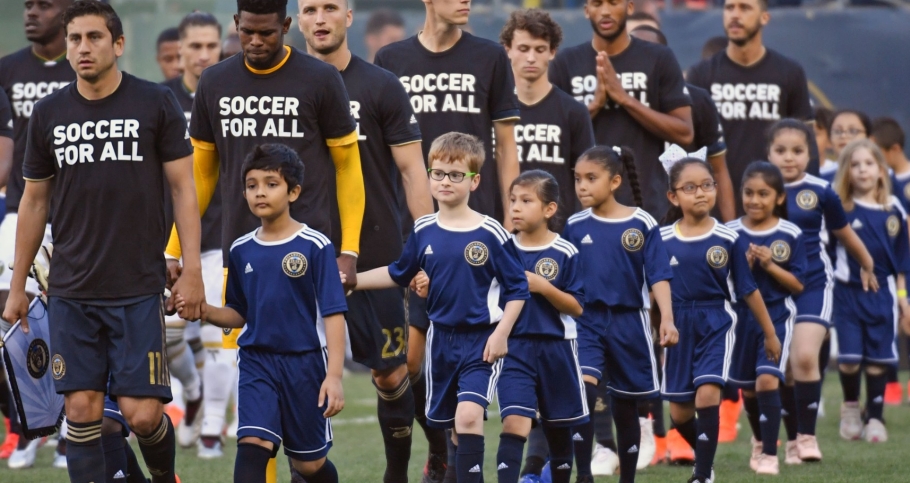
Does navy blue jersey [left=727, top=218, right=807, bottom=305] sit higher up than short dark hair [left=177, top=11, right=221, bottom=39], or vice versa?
short dark hair [left=177, top=11, right=221, bottom=39]

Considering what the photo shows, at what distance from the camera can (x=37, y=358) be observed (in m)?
6.80

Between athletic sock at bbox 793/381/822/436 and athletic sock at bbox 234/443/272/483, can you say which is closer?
athletic sock at bbox 234/443/272/483

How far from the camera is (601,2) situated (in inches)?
339

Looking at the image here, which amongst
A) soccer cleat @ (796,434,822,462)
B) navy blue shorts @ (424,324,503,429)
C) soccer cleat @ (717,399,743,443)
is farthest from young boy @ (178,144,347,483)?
soccer cleat @ (717,399,743,443)

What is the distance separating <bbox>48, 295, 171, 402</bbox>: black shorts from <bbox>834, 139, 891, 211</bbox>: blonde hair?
5.83 meters

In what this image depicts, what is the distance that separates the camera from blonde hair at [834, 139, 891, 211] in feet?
33.4

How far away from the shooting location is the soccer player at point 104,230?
6.14 meters

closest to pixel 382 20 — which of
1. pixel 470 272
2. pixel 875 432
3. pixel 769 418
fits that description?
pixel 875 432

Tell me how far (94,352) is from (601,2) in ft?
12.9

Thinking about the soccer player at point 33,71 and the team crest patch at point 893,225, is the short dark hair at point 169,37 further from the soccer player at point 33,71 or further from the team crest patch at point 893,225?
the team crest patch at point 893,225

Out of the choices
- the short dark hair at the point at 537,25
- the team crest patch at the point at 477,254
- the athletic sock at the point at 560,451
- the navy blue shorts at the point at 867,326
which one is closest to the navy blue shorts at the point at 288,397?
the team crest patch at the point at 477,254

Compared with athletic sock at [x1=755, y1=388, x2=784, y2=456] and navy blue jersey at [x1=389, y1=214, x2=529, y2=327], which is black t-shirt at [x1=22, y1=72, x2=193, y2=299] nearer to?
navy blue jersey at [x1=389, y1=214, x2=529, y2=327]

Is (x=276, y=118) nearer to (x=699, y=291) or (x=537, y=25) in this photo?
(x=537, y=25)

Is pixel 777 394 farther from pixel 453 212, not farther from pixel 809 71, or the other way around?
pixel 809 71
